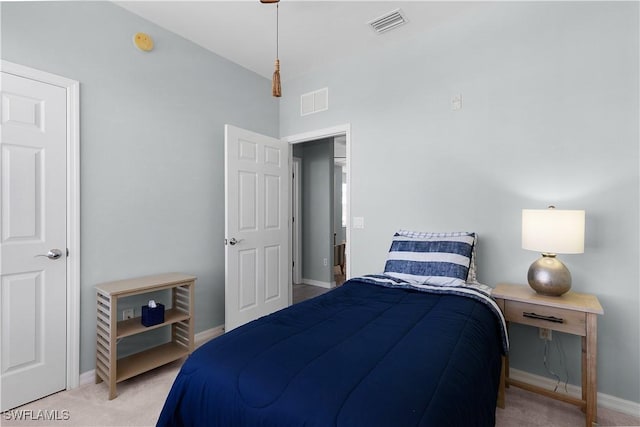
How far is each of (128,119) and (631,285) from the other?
375cm

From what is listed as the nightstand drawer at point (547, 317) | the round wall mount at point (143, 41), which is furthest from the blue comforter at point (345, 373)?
the round wall mount at point (143, 41)

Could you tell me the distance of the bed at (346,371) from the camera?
2.91 feet

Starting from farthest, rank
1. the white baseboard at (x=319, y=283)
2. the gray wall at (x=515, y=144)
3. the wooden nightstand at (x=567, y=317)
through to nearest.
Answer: the white baseboard at (x=319, y=283) < the gray wall at (x=515, y=144) < the wooden nightstand at (x=567, y=317)

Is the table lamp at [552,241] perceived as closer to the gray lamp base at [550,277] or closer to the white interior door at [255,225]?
the gray lamp base at [550,277]

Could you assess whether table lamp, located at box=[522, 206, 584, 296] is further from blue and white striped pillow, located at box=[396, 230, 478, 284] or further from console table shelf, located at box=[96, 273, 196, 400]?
console table shelf, located at box=[96, 273, 196, 400]

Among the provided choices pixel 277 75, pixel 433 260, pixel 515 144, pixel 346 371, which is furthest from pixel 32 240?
pixel 515 144

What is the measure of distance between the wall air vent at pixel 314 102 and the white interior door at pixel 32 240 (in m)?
2.18

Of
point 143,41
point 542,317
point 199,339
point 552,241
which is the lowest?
point 199,339

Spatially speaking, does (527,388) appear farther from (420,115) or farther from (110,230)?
(110,230)

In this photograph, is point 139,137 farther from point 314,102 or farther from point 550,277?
point 550,277

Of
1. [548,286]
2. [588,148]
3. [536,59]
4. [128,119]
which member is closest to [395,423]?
[548,286]

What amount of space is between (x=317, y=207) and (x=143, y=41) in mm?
3197

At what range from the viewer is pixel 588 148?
2.03m

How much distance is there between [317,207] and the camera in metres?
5.06
